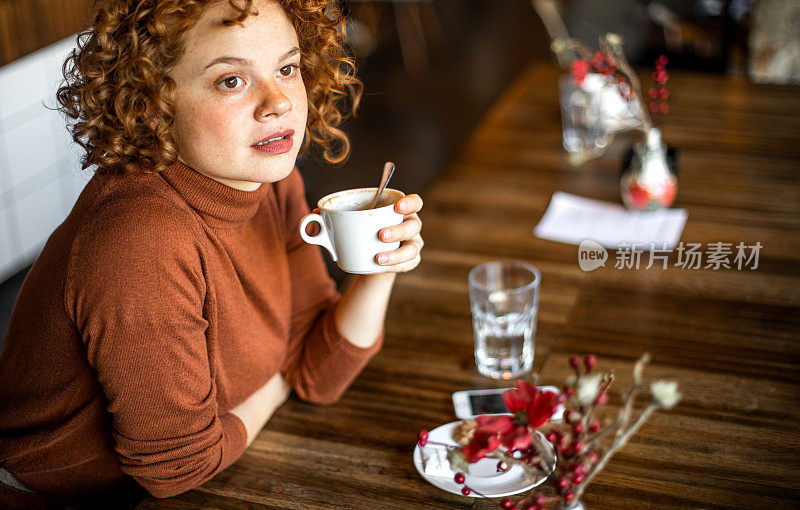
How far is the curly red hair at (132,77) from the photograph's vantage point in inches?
39.4

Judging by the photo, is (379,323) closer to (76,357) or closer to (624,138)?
(76,357)

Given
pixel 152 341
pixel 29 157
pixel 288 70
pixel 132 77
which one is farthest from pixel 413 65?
pixel 152 341

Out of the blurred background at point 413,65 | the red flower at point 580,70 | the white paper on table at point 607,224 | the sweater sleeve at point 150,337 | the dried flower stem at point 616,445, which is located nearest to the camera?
the dried flower stem at point 616,445

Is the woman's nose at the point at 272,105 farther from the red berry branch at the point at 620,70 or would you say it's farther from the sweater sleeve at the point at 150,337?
the red berry branch at the point at 620,70

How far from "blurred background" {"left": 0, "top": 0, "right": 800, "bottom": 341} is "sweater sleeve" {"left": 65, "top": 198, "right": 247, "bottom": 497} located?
26cm

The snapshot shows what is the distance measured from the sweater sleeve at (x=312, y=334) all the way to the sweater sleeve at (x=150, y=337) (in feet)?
0.71

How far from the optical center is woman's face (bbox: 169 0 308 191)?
101cm

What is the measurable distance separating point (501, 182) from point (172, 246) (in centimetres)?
105

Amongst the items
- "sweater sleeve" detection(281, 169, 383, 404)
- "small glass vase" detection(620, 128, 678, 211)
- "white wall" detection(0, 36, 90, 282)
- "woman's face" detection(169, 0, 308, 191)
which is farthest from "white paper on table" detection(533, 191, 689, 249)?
"white wall" detection(0, 36, 90, 282)

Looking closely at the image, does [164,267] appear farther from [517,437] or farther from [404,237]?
[517,437]

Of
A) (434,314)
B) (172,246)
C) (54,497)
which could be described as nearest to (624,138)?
(434,314)

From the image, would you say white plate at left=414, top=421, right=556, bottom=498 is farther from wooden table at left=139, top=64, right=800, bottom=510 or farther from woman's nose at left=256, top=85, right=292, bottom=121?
woman's nose at left=256, top=85, right=292, bottom=121

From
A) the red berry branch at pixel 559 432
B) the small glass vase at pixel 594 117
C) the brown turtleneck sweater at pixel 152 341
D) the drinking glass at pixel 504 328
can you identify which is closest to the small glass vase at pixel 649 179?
the small glass vase at pixel 594 117

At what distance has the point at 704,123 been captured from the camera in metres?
2.17
